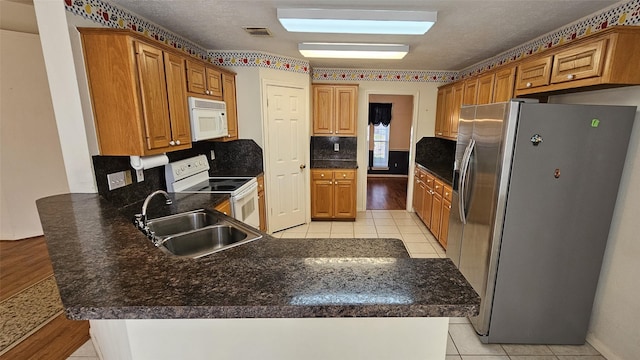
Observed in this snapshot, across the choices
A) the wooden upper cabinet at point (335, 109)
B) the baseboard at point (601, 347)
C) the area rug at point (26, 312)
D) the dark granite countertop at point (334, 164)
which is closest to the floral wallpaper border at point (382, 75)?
the wooden upper cabinet at point (335, 109)

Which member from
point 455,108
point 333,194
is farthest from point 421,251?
point 455,108

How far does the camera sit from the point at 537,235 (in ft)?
6.51

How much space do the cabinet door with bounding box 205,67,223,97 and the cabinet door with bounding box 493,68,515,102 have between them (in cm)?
300

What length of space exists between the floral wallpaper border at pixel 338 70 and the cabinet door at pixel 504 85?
406mm

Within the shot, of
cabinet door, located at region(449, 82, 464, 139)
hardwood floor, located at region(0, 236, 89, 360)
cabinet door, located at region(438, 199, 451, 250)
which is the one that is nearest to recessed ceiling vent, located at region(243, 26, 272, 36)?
cabinet door, located at region(449, 82, 464, 139)

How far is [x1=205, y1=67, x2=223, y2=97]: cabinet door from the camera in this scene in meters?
3.00

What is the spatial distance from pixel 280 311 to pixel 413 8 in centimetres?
226

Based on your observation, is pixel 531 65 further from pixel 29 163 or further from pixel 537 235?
pixel 29 163

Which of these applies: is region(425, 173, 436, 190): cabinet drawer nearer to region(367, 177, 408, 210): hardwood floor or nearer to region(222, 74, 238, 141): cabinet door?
region(367, 177, 408, 210): hardwood floor

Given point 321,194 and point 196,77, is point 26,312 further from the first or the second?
point 321,194

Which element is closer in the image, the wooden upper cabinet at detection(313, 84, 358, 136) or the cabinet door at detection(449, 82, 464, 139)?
the cabinet door at detection(449, 82, 464, 139)

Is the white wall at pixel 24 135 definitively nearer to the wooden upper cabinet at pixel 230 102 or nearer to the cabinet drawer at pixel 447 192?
the wooden upper cabinet at pixel 230 102

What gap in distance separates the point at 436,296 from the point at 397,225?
12.5ft

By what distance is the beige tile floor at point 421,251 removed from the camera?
6.64 ft
